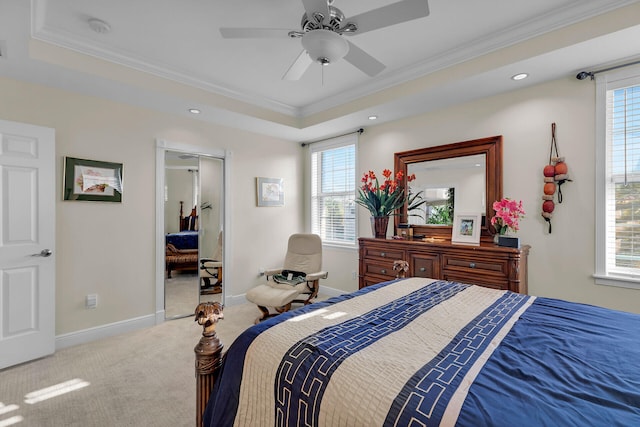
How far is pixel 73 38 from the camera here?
96.8 inches

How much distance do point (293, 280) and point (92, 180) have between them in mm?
2423

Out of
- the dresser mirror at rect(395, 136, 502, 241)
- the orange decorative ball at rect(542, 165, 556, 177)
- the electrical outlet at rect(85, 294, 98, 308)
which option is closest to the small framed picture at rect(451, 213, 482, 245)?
the dresser mirror at rect(395, 136, 502, 241)

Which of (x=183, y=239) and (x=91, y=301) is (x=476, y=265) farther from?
(x=91, y=301)

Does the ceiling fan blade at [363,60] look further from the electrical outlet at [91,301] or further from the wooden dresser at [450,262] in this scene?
the electrical outlet at [91,301]

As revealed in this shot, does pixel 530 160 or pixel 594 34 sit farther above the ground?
pixel 594 34

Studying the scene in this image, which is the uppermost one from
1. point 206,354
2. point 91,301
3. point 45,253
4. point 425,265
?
point 45,253

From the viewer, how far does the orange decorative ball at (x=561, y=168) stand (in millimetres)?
2643

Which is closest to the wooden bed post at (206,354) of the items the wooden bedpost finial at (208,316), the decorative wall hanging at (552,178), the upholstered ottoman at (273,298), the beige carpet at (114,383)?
the wooden bedpost finial at (208,316)

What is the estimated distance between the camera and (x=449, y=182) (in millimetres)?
3428

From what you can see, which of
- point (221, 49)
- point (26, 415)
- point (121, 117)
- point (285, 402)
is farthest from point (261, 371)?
point (121, 117)

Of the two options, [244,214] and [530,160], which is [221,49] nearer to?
[244,214]

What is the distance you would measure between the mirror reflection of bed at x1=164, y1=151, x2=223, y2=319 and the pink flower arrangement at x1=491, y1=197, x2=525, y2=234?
3327mm

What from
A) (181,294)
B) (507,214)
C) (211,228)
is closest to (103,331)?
(181,294)

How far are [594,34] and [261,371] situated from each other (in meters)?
3.03
